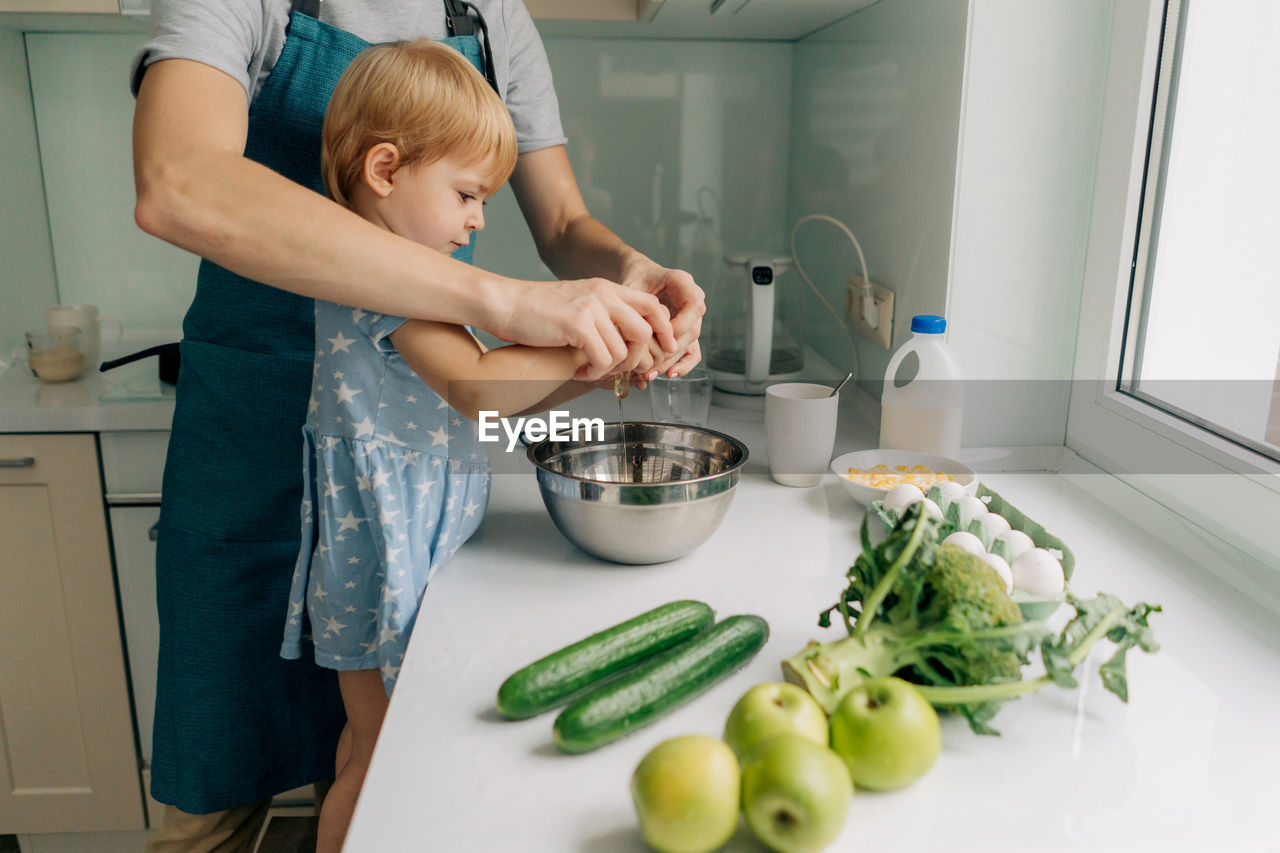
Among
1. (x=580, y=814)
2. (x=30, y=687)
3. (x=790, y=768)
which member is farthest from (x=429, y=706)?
(x=30, y=687)

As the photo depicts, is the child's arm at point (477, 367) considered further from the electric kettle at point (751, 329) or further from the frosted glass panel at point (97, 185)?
the frosted glass panel at point (97, 185)

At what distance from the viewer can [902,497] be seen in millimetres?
1000

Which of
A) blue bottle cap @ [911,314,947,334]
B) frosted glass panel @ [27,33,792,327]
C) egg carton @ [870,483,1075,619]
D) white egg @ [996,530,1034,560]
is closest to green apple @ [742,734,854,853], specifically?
egg carton @ [870,483,1075,619]

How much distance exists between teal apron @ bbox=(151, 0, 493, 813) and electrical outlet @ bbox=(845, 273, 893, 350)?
0.68 meters

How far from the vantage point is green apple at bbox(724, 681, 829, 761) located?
579 mm

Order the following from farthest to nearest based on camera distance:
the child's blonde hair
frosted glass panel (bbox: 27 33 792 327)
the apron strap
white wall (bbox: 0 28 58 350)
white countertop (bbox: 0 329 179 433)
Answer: frosted glass panel (bbox: 27 33 792 327)
white wall (bbox: 0 28 58 350)
white countertop (bbox: 0 329 179 433)
the apron strap
the child's blonde hair

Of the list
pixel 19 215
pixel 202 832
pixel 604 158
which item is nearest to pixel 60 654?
pixel 202 832

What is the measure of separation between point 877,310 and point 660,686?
99 cm

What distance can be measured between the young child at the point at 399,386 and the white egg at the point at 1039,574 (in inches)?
17.8

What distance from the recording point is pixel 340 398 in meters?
0.93

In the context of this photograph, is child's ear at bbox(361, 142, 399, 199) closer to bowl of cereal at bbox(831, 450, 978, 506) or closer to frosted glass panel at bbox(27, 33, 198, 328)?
bowl of cereal at bbox(831, 450, 978, 506)

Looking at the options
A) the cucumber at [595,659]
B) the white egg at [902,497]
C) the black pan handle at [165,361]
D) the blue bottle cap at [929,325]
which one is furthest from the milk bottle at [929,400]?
the black pan handle at [165,361]

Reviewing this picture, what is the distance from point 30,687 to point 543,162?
1242 millimetres

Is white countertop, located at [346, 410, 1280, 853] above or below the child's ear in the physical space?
below
